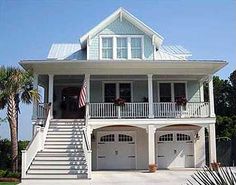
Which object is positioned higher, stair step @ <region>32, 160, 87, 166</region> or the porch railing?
the porch railing

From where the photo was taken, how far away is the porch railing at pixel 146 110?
75.3ft

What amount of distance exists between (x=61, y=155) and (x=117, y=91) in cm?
762

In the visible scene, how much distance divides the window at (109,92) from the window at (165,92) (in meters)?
3.02

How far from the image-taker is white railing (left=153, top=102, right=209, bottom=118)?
23.0 m

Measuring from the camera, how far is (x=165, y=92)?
2514 cm

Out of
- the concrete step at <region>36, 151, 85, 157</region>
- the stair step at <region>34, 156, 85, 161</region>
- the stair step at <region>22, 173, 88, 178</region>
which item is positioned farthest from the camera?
the concrete step at <region>36, 151, 85, 157</region>

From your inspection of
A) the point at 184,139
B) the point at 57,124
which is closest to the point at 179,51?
the point at 184,139

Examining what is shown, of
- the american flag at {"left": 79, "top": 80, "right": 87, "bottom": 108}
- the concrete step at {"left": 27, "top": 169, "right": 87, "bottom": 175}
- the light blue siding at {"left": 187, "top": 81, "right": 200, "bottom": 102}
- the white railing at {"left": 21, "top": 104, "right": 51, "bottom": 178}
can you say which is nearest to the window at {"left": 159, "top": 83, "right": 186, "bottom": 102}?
the light blue siding at {"left": 187, "top": 81, "right": 200, "bottom": 102}

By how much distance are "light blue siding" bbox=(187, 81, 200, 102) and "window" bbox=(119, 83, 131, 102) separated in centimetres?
389

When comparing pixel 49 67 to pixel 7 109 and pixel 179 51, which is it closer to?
pixel 7 109

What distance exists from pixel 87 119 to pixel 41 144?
3.30 metres

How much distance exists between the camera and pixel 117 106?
22.6 m

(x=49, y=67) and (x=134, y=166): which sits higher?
(x=49, y=67)

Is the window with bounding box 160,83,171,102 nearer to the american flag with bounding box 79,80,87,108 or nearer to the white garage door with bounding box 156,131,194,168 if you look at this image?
the white garage door with bounding box 156,131,194,168
